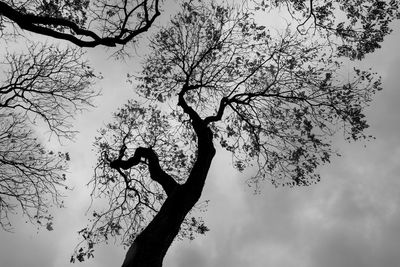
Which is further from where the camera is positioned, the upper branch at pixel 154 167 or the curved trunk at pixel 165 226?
the upper branch at pixel 154 167

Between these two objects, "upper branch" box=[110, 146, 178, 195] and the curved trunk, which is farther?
"upper branch" box=[110, 146, 178, 195]

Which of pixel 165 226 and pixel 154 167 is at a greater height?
pixel 154 167

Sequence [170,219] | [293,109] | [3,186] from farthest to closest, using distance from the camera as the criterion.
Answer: [293,109]
[3,186]
[170,219]

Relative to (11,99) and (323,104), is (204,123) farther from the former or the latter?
(11,99)

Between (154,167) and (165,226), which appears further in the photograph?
(154,167)

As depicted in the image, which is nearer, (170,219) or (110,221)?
(170,219)

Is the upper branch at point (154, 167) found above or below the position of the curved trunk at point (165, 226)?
above

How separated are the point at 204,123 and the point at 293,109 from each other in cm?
459

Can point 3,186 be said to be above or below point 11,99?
below

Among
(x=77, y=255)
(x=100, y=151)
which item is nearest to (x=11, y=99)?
(x=100, y=151)

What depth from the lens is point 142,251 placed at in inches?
286

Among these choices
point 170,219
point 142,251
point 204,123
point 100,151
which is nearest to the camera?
point 142,251

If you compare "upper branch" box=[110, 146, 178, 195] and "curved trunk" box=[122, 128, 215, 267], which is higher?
"upper branch" box=[110, 146, 178, 195]

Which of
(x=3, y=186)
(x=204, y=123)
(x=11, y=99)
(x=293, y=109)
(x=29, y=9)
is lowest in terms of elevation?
(x=3, y=186)
